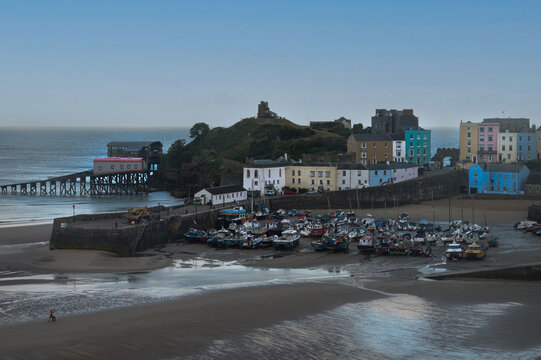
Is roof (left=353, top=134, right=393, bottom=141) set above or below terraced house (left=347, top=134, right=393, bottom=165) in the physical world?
above

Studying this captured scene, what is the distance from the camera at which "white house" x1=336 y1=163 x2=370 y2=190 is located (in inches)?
A: 2235

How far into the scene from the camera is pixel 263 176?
55094 millimetres

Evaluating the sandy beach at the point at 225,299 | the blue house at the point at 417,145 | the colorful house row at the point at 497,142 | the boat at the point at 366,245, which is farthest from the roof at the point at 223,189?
the colorful house row at the point at 497,142

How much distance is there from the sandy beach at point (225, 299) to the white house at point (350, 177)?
61.8ft

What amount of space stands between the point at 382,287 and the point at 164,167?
57.1 metres

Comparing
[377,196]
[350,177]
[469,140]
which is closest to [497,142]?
[469,140]

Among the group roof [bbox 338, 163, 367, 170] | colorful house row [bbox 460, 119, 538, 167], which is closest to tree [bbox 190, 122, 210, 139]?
colorful house row [bbox 460, 119, 538, 167]

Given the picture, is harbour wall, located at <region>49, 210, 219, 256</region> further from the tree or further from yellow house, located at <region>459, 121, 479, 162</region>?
the tree

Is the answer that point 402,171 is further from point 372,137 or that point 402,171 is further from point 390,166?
point 372,137

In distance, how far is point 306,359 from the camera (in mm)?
18719

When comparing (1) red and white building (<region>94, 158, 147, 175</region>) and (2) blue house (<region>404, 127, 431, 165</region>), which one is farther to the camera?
(1) red and white building (<region>94, 158, 147, 175</region>)

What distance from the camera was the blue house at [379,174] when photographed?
189ft

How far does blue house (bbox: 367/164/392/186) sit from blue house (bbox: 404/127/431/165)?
11.9 metres

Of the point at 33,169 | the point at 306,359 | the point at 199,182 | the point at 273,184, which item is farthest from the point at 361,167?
the point at 33,169
